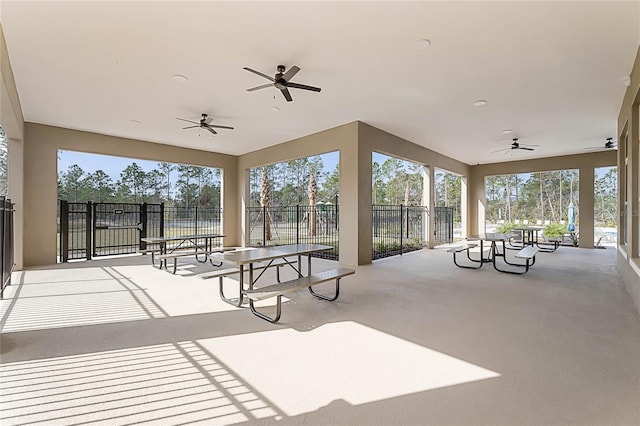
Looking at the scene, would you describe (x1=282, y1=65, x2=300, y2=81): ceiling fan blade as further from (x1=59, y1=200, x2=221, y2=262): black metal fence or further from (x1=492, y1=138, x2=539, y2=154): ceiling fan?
(x1=492, y1=138, x2=539, y2=154): ceiling fan

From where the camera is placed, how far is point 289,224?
33.3 feet

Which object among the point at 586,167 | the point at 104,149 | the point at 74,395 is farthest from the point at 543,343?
the point at 586,167

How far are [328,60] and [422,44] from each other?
113cm

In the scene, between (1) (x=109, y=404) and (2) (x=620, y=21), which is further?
(2) (x=620, y=21)

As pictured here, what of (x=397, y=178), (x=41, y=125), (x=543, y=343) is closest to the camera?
(x=543, y=343)

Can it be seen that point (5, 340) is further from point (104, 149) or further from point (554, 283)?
point (554, 283)

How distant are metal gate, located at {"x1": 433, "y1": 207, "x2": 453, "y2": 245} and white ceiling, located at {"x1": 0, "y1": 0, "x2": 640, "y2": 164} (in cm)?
451

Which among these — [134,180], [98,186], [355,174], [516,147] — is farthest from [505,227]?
[98,186]

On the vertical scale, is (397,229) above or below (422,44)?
below

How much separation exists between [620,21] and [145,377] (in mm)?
5260

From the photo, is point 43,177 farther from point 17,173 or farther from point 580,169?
point 580,169

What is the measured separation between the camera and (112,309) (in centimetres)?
352

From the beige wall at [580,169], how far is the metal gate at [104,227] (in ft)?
37.1

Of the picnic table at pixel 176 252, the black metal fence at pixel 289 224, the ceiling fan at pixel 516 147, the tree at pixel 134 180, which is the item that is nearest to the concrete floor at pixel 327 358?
the picnic table at pixel 176 252
